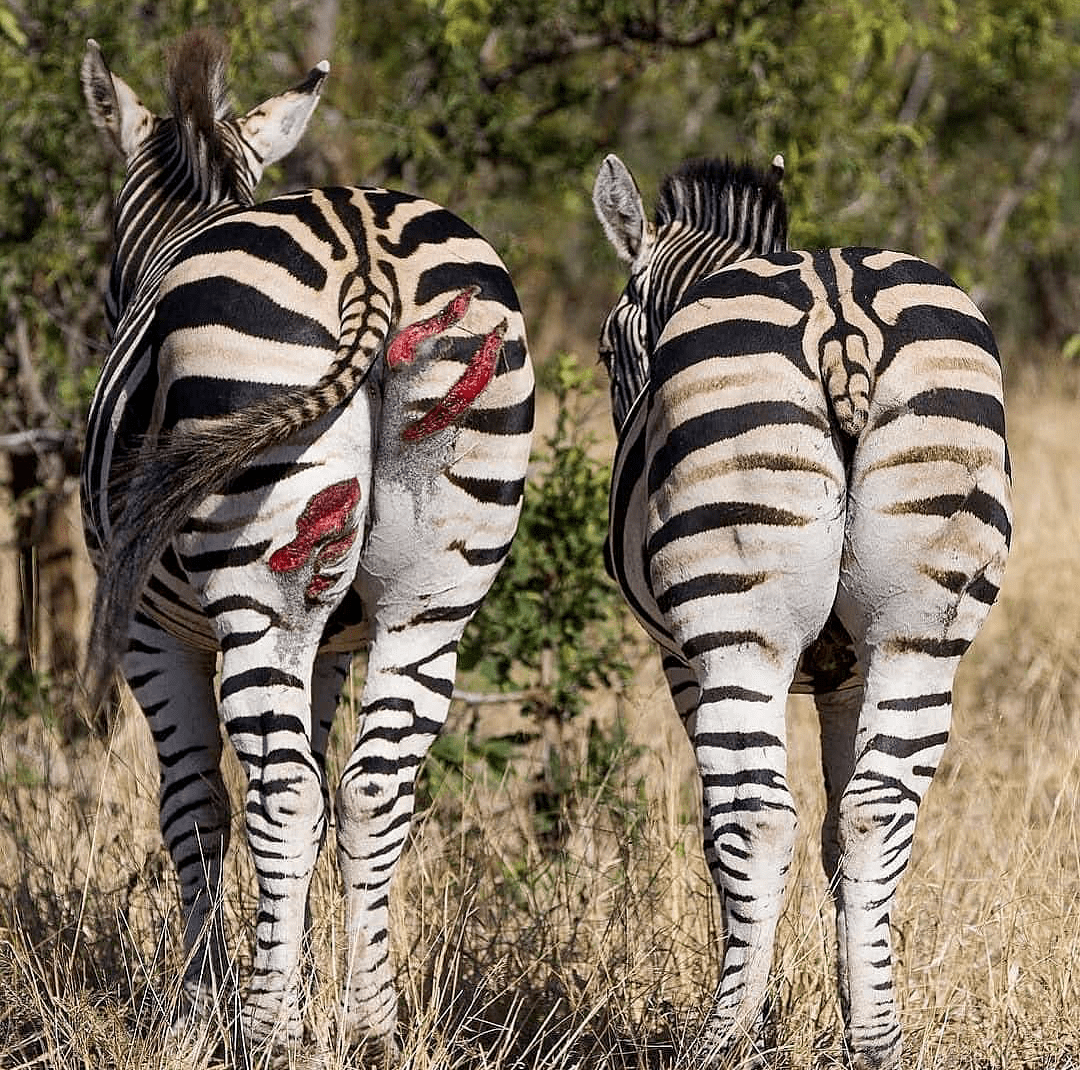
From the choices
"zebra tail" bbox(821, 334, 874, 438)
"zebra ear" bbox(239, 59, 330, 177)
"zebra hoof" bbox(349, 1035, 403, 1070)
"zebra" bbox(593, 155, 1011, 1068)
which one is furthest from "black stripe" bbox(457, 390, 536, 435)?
"zebra ear" bbox(239, 59, 330, 177)

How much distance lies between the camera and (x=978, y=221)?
45.9 ft

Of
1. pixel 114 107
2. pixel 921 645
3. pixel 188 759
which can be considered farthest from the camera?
pixel 114 107

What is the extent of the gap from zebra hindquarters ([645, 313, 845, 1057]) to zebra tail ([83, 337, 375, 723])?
0.70 m

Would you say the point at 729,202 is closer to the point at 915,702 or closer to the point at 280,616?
the point at 915,702

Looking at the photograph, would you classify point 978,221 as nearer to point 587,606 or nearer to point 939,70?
point 939,70

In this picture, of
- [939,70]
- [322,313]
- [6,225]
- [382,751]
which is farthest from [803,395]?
[939,70]

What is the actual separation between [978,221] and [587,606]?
9.78 meters

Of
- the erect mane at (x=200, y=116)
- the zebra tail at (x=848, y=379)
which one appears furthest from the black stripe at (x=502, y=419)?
the erect mane at (x=200, y=116)

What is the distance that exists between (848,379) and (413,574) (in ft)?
3.48

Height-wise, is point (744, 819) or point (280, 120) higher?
point (280, 120)

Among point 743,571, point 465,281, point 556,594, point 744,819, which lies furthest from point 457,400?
point 556,594

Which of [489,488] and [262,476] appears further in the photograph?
[489,488]

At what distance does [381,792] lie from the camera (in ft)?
10.8

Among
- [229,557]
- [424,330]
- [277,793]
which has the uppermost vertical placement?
[424,330]
